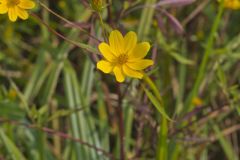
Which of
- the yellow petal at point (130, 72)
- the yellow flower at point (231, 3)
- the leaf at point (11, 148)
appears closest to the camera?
the yellow petal at point (130, 72)

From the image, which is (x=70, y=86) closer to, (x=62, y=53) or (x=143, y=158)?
(x=62, y=53)

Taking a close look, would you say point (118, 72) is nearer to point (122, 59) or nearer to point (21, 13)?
point (122, 59)

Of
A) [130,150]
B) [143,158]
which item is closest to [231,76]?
[130,150]

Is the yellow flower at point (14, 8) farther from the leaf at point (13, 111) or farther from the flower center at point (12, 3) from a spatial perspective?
the leaf at point (13, 111)

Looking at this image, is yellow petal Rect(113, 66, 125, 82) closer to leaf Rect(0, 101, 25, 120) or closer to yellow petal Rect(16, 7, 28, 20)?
yellow petal Rect(16, 7, 28, 20)

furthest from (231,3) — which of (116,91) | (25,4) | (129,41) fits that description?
(25,4)

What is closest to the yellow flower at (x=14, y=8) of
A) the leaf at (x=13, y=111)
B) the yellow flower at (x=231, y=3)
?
the leaf at (x=13, y=111)
